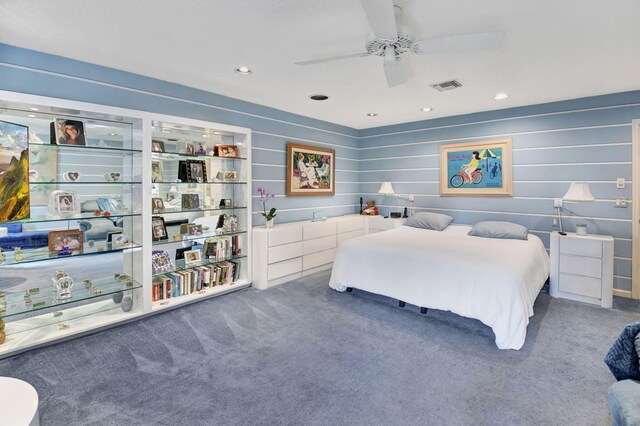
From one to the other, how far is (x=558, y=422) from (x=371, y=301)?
2.00 metres

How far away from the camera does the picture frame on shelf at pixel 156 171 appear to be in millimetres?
3180

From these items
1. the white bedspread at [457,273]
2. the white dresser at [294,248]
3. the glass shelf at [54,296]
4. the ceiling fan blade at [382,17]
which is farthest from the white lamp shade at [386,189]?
the glass shelf at [54,296]

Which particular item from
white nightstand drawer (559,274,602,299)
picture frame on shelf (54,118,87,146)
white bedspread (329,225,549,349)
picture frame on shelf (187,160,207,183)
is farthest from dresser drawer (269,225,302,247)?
white nightstand drawer (559,274,602,299)

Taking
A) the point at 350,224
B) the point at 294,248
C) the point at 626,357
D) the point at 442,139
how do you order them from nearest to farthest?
the point at 626,357 → the point at 294,248 → the point at 442,139 → the point at 350,224

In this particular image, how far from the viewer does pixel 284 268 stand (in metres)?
4.23

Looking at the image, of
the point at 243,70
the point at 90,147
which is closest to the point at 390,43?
the point at 243,70

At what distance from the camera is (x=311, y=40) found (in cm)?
241

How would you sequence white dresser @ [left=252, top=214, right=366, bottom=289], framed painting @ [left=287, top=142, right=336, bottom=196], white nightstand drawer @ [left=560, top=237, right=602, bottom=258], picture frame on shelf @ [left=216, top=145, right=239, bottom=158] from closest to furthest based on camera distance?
white nightstand drawer @ [left=560, top=237, right=602, bottom=258] → picture frame on shelf @ [left=216, top=145, right=239, bottom=158] → white dresser @ [left=252, top=214, right=366, bottom=289] → framed painting @ [left=287, top=142, right=336, bottom=196]

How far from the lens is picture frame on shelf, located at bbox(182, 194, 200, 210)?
356 centimetres

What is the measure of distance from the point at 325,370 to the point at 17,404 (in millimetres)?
1663

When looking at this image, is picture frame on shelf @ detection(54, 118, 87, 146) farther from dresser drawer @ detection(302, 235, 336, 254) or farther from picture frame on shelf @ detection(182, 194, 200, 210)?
dresser drawer @ detection(302, 235, 336, 254)

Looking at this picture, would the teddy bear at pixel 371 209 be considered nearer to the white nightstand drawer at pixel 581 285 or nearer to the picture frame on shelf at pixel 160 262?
the white nightstand drawer at pixel 581 285

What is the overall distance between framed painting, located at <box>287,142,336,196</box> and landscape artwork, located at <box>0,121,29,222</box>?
9.99 ft

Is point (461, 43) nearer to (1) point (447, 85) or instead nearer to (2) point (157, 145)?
(1) point (447, 85)
